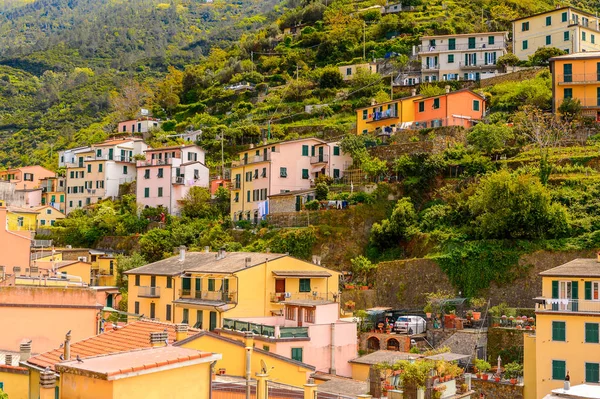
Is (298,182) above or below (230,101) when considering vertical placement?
below

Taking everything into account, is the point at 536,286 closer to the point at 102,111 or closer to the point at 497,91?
the point at 497,91

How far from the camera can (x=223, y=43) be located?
17275 centimetres

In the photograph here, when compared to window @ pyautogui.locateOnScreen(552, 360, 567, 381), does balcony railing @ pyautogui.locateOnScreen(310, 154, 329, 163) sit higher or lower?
higher

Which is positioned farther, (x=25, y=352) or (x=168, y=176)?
(x=168, y=176)

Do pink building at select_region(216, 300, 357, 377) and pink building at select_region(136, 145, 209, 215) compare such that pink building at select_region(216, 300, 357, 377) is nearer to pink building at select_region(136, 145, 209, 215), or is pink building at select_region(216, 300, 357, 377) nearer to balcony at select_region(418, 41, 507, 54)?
pink building at select_region(136, 145, 209, 215)

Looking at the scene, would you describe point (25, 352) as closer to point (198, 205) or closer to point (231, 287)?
point (231, 287)

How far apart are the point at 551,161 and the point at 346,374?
21.7 meters

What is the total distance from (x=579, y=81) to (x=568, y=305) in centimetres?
3001

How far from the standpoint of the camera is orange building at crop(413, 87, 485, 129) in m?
62.0

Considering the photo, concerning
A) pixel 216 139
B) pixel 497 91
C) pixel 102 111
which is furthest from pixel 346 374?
pixel 102 111

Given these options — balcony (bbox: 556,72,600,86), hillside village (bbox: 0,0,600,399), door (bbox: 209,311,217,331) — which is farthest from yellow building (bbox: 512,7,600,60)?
door (bbox: 209,311,217,331)

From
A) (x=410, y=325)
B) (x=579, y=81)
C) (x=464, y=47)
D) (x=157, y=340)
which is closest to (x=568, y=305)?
(x=410, y=325)

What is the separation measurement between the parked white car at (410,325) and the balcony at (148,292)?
44.7 feet

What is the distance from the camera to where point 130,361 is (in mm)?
15305
